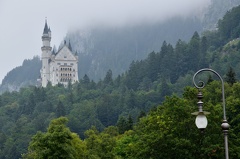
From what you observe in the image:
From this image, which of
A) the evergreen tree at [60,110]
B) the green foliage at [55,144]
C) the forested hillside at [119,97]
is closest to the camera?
the green foliage at [55,144]

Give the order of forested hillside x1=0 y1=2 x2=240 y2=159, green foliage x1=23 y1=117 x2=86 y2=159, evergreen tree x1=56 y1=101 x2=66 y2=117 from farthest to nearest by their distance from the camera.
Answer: evergreen tree x1=56 y1=101 x2=66 y2=117 → forested hillside x1=0 y1=2 x2=240 y2=159 → green foliage x1=23 y1=117 x2=86 y2=159

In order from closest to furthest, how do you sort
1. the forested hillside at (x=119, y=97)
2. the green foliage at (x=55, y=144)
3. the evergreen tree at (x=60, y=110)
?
the green foliage at (x=55, y=144) < the forested hillside at (x=119, y=97) < the evergreen tree at (x=60, y=110)

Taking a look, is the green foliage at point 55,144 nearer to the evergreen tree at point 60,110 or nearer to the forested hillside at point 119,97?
the forested hillside at point 119,97

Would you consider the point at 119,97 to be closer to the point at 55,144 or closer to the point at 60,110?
the point at 60,110

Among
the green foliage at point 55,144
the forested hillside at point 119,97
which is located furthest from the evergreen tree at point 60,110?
the green foliage at point 55,144

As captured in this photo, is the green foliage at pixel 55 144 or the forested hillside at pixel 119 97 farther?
the forested hillside at pixel 119 97

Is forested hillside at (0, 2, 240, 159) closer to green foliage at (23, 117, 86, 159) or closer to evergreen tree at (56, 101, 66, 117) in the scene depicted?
evergreen tree at (56, 101, 66, 117)

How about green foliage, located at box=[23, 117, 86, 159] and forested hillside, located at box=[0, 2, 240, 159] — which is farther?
forested hillside, located at box=[0, 2, 240, 159]

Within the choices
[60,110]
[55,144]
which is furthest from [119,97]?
[55,144]

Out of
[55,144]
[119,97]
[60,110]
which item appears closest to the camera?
[55,144]

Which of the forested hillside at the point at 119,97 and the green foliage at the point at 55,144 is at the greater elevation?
the forested hillside at the point at 119,97

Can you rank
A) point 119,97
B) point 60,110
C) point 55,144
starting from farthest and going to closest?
point 119,97, point 60,110, point 55,144

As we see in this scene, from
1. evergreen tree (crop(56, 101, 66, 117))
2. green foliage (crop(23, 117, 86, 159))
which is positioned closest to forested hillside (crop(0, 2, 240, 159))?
evergreen tree (crop(56, 101, 66, 117))

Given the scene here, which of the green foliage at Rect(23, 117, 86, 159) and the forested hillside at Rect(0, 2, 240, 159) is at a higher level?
the forested hillside at Rect(0, 2, 240, 159)
